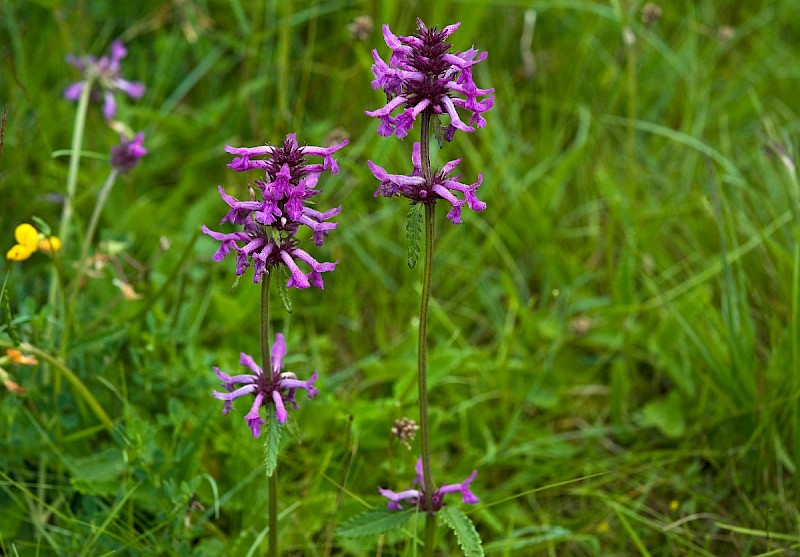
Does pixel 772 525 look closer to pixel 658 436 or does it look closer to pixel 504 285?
pixel 658 436

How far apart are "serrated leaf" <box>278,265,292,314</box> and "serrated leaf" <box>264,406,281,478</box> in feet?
0.97

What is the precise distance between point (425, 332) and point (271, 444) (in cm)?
41

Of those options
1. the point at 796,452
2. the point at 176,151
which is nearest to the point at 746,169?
the point at 796,452

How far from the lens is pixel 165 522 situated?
7.25ft

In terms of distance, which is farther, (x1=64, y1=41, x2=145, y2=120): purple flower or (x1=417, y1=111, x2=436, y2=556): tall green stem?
(x1=64, y1=41, x2=145, y2=120): purple flower

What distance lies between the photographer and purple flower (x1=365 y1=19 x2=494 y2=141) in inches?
67.0

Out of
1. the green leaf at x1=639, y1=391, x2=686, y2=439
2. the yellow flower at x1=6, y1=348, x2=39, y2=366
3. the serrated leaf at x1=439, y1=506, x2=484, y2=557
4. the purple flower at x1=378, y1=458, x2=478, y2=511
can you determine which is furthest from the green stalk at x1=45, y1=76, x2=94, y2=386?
the green leaf at x1=639, y1=391, x2=686, y2=439

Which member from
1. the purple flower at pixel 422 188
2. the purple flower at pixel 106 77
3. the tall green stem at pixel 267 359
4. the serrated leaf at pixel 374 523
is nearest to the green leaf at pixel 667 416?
the serrated leaf at pixel 374 523

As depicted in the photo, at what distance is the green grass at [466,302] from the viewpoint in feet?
8.28

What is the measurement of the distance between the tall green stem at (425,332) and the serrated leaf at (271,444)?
32 centimetres

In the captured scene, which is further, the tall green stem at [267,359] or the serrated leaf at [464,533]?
the serrated leaf at [464,533]

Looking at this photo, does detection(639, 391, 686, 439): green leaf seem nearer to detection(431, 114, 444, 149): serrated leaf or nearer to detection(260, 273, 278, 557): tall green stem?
detection(260, 273, 278, 557): tall green stem

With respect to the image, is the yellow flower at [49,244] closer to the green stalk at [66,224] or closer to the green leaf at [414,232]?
the green stalk at [66,224]

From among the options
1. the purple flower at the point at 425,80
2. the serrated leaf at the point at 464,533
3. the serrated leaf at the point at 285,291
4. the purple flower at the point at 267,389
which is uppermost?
the purple flower at the point at 425,80
